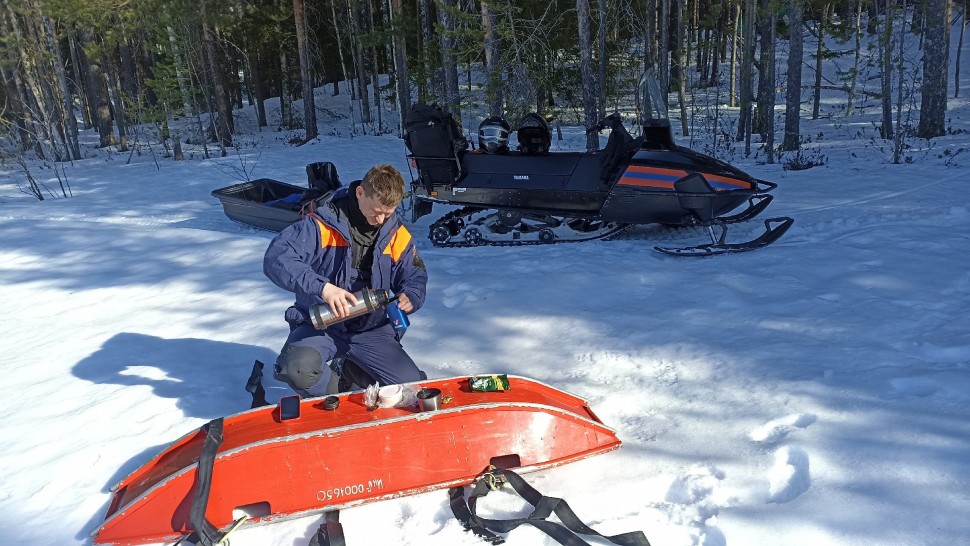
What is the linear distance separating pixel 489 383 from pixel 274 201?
5204mm

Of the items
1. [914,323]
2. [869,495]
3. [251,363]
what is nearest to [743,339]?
[914,323]

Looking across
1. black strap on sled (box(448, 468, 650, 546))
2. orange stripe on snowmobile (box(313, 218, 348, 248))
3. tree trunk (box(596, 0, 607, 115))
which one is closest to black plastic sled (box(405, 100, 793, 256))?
orange stripe on snowmobile (box(313, 218, 348, 248))

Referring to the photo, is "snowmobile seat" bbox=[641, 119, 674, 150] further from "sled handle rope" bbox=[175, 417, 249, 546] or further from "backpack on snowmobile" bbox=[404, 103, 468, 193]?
"sled handle rope" bbox=[175, 417, 249, 546]

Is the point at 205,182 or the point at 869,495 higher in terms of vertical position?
the point at 205,182

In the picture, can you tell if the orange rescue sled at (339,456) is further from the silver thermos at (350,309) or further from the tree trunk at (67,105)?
the tree trunk at (67,105)

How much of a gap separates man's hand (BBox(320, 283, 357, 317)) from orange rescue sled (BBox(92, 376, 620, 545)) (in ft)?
1.27

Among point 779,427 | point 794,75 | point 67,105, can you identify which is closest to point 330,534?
point 779,427

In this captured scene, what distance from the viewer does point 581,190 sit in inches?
232

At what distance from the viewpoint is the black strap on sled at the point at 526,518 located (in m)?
2.15

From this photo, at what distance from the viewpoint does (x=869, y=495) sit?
7.15 feet

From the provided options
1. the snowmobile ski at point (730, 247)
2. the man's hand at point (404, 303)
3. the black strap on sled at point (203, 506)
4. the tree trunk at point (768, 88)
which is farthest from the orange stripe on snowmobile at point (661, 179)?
the tree trunk at point (768, 88)

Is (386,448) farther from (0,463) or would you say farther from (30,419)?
(30,419)

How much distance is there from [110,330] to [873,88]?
23.8 metres

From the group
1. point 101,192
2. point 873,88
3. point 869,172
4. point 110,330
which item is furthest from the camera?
point 873,88
